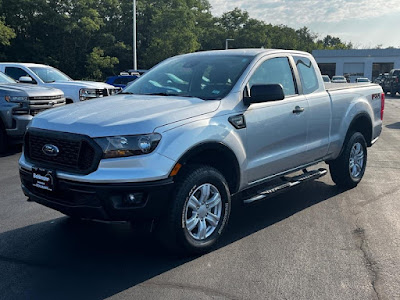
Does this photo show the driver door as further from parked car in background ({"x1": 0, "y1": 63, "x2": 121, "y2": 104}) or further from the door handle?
parked car in background ({"x1": 0, "y1": 63, "x2": 121, "y2": 104})

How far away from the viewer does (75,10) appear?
140 feet

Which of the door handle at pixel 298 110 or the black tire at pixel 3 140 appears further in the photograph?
the black tire at pixel 3 140

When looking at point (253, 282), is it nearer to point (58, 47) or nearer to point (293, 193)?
point (293, 193)

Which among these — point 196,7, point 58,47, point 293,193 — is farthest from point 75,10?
point 293,193

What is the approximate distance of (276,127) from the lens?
4824 mm

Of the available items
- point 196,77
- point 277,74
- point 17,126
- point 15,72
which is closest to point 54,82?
point 15,72

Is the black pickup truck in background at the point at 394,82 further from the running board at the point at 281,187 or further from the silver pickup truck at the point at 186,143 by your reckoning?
the running board at the point at 281,187

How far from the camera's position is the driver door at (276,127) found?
15.0ft

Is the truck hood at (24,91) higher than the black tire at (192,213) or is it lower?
higher

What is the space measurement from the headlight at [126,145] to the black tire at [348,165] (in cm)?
340

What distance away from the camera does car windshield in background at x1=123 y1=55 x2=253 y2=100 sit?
15.3 feet

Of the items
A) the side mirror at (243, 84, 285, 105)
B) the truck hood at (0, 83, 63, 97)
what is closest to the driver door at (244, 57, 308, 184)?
the side mirror at (243, 84, 285, 105)

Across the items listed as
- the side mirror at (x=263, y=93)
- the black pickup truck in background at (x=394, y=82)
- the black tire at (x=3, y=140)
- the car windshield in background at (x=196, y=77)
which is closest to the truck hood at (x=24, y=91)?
the black tire at (x=3, y=140)

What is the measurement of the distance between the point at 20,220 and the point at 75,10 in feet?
135
